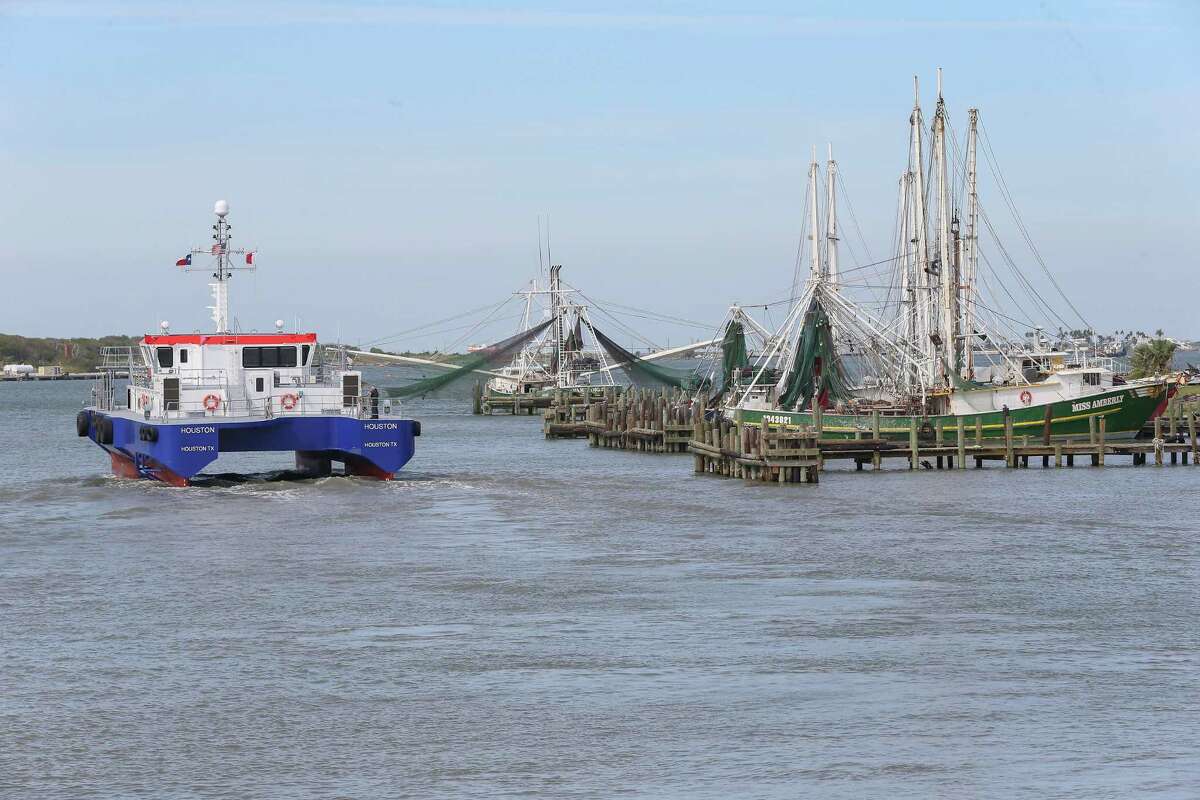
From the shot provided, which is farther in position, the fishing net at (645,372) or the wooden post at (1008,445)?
the fishing net at (645,372)

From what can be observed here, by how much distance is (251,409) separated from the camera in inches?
1736

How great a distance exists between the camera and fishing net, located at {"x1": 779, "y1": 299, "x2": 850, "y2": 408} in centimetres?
6072

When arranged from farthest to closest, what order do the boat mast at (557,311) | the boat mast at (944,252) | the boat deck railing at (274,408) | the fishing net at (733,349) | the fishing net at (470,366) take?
the boat mast at (557,311) → the fishing net at (470,366) → the fishing net at (733,349) → the boat mast at (944,252) → the boat deck railing at (274,408)

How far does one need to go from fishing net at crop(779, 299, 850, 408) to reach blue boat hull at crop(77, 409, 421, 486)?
19574mm

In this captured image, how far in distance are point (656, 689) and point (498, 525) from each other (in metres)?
18.4

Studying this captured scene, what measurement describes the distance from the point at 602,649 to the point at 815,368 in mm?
39503

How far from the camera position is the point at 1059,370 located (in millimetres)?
64250

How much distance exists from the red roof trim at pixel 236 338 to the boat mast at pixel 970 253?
98.9 feet

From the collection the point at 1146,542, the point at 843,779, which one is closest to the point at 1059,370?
the point at 1146,542

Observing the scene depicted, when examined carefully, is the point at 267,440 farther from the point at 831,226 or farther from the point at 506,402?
the point at 506,402

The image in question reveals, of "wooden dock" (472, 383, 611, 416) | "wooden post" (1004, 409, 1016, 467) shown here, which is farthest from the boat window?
"wooden dock" (472, 383, 611, 416)

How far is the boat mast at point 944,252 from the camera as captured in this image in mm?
65938

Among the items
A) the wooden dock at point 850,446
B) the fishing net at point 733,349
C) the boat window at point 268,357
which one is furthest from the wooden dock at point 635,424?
the boat window at point 268,357

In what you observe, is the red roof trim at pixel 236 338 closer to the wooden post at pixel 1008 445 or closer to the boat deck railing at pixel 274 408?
→ the boat deck railing at pixel 274 408
